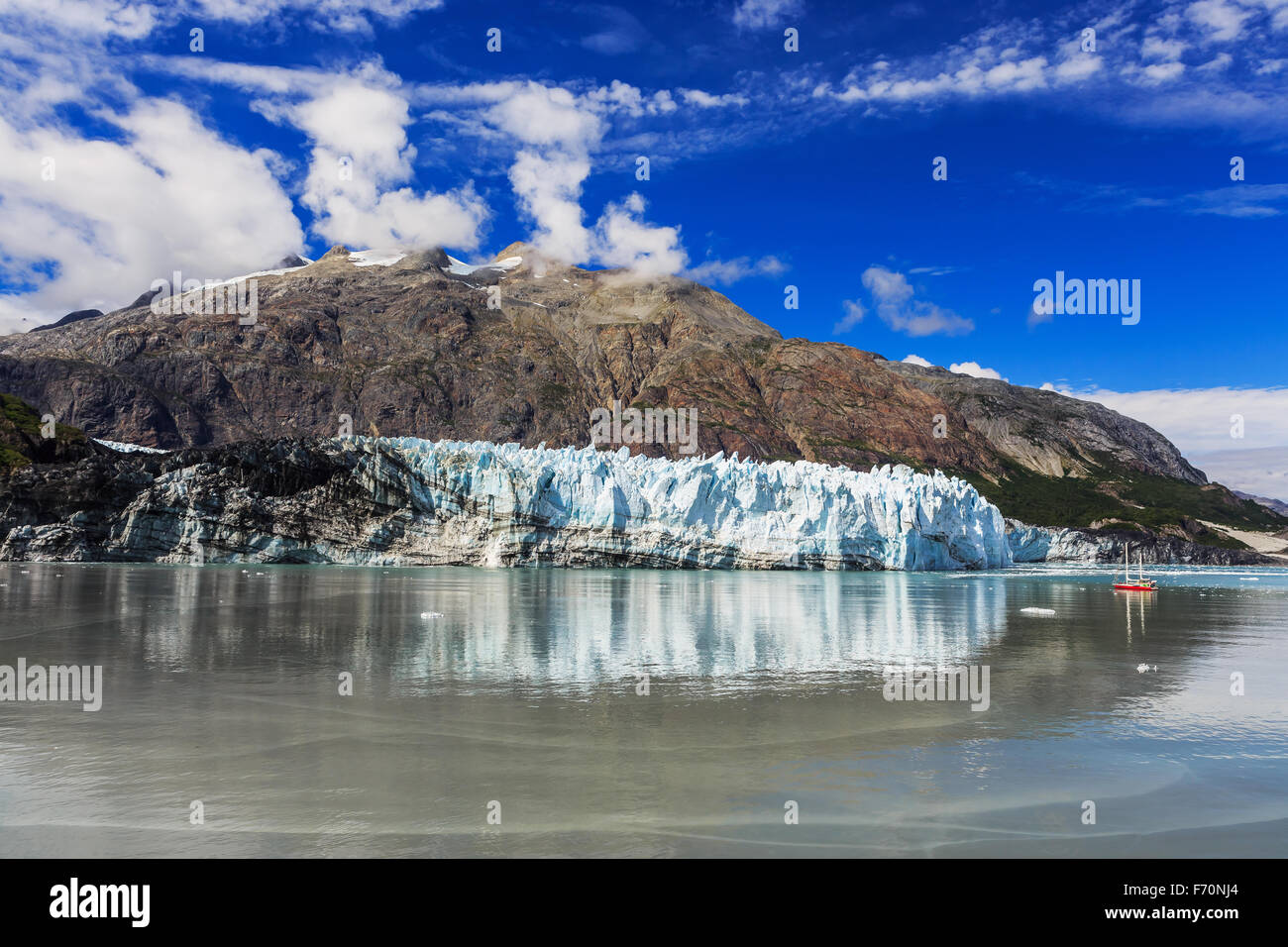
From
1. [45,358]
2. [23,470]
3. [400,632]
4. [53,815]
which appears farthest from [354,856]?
[45,358]

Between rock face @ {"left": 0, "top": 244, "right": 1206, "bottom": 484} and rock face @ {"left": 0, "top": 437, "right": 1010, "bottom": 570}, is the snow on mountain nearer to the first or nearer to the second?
rock face @ {"left": 0, "top": 437, "right": 1010, "bottom": 570}

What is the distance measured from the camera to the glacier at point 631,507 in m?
59.4

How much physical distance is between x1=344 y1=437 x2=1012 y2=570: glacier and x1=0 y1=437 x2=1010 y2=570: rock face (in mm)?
105

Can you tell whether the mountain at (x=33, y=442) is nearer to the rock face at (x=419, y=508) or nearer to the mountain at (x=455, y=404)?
the rock face at (x=419, y=508)

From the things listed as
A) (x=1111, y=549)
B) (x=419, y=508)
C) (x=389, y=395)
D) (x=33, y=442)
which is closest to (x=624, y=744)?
(x=419, y=508)

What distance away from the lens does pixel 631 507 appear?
59844mm

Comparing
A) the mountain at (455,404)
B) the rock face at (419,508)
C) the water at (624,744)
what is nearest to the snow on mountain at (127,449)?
the rock face at (419,508)

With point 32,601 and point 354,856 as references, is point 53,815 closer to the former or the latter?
point 354,856

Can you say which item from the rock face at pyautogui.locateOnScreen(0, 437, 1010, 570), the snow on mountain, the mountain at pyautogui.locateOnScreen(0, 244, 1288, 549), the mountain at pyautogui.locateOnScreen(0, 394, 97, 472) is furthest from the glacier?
the mountain at pyautogui.locateOnScreen(0, 244, 1288, 549)

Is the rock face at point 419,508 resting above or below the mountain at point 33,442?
below

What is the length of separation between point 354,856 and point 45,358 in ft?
580

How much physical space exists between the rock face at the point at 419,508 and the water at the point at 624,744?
35.9 metres

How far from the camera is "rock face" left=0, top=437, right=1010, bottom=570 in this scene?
191 feet
